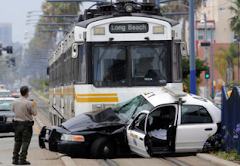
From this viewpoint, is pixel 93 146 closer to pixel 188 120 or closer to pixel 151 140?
pixel 151 140

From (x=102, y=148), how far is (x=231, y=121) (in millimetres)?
2876

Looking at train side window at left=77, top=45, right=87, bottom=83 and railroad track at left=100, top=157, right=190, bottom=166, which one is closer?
railroad track at left=100, top=157, right=190, bottom=166

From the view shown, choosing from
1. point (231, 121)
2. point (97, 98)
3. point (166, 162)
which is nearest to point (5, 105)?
point (97, 98)

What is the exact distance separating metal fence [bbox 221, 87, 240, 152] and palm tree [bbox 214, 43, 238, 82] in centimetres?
6972

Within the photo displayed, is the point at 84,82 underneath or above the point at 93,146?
above

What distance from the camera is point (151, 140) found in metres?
13.0

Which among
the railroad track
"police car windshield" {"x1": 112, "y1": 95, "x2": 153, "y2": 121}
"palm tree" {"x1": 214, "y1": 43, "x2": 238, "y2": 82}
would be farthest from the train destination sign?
"palm tree" {"x1": 214, "y1": 43, "x2": 238, "y2": 82}

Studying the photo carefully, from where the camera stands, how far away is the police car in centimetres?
1292

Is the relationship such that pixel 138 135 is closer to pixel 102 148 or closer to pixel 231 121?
pixel 102 148

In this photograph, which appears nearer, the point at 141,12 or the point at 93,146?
the point at 93,146

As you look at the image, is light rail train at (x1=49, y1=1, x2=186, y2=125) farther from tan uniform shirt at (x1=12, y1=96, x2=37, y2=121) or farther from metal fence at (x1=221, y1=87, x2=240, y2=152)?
tan uniform shirt at (x1=12, y1=96, x2=37, y2=121)

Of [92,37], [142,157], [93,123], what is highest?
[92,37]

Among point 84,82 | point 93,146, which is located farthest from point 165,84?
point 93,146

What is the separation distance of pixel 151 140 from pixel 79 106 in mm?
3104
